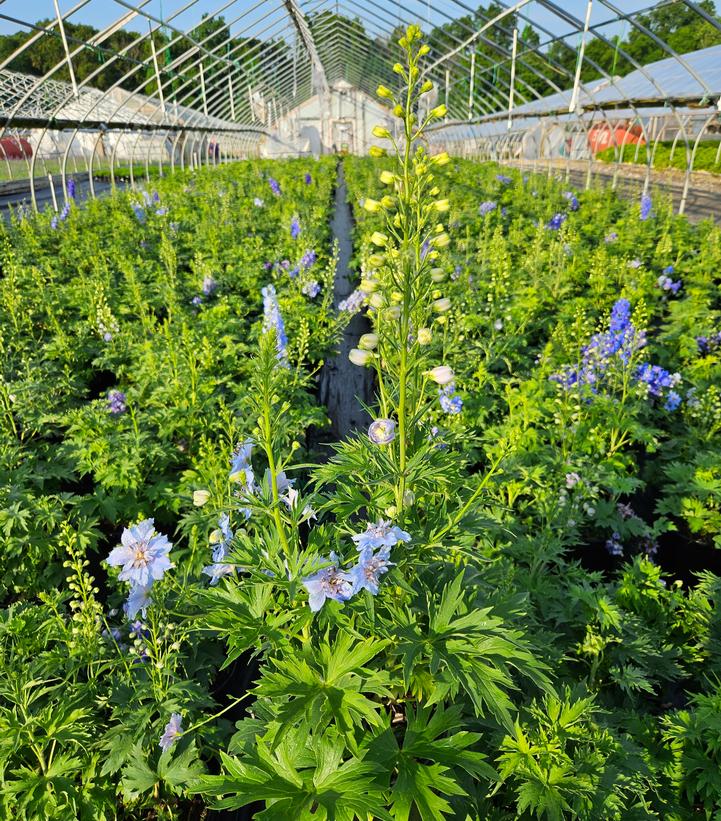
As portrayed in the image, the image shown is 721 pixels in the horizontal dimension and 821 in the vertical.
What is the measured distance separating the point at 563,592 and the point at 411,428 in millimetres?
1361

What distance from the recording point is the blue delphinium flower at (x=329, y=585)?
141 cm

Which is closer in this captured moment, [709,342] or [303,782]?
[303,782]

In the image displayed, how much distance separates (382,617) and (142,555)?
0.76 m

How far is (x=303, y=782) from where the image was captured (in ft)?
4.28

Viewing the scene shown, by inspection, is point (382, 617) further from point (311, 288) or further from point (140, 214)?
point (140, 214)

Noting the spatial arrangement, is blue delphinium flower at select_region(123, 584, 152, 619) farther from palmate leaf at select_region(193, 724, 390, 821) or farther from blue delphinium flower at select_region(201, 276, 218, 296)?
blue delphinium flower at select_region(201, 276, 218, 296)

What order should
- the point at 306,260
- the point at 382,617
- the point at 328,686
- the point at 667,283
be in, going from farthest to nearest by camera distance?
the point at 667,283 < the point at 306,260 < the point at 382,617 < the point at 328,686

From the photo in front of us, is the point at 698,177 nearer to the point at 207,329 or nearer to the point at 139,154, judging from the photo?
the point at 207,329

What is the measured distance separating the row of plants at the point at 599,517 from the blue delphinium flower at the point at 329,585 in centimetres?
52

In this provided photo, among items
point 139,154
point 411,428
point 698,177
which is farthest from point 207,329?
point 139,154

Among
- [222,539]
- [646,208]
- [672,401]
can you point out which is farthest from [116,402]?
[646,208]

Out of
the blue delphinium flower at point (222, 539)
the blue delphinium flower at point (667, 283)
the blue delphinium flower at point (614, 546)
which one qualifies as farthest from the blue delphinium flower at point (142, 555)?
the blue delphinium flower at point (667, 283)

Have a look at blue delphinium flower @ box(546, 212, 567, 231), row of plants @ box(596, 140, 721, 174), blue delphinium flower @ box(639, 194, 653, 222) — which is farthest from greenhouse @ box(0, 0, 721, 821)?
row of plants @ box(596, 140, 721, 174)

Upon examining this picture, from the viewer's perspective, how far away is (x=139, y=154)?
3472 centimetres
